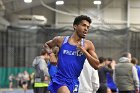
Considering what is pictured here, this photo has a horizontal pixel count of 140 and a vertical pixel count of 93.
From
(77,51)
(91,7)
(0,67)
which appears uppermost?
(91,7)

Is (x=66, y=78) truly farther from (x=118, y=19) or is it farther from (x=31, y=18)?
(x=118, y=19)

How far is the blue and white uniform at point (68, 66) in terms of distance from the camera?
208 inches

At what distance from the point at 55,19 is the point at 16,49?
18.3ft

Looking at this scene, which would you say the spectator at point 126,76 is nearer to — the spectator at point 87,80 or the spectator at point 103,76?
the spectator at point 103,76

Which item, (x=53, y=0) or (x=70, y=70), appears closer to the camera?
(x=70, y=70)

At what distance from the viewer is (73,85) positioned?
17.4ft

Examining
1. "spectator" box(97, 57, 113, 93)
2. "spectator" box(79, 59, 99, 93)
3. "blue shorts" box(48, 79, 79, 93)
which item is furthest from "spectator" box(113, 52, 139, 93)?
"blue shorts" box(48, 79, 79, 93)

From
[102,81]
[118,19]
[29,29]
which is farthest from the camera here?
[118,19]

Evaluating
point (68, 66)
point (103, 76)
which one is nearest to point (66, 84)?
point (68, 66)

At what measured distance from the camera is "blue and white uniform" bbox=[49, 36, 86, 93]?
5.28m

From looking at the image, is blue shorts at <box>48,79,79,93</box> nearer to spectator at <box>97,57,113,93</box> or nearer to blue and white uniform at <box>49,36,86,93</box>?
blue and white uniform at <box>49,36,86,93</box>

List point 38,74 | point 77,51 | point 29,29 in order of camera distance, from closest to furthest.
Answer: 1. point 77,51
2. point 38,74
3. point 29,29

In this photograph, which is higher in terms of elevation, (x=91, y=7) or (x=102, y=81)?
(x=91, y=7)

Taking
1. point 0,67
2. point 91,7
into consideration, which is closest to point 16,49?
point 0,67
